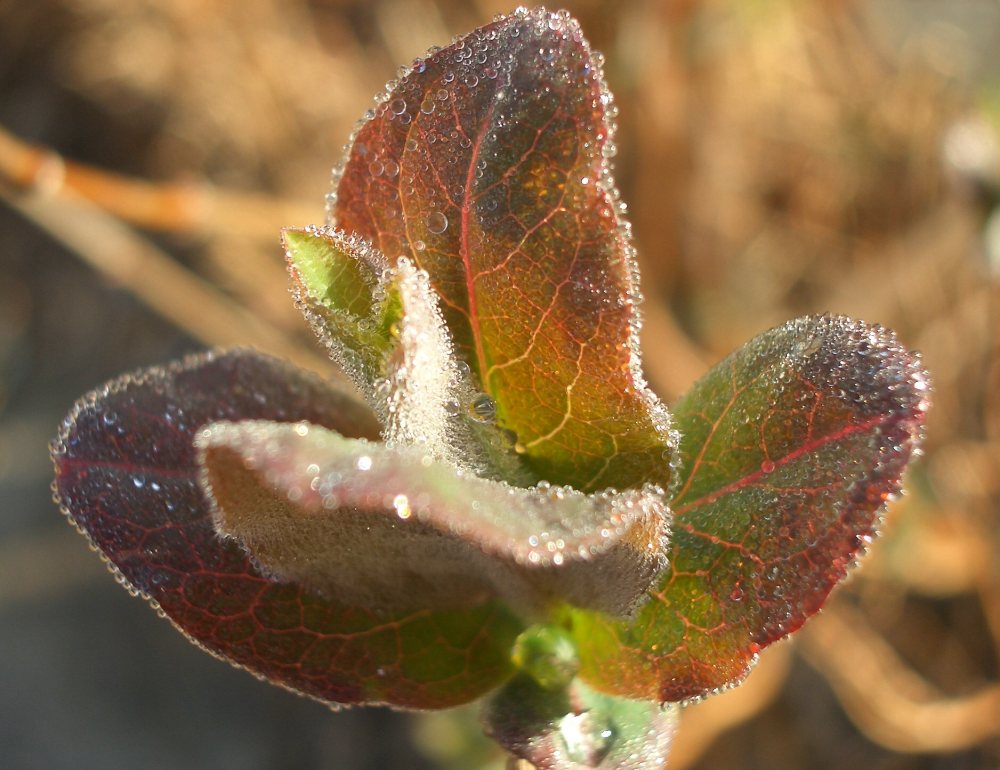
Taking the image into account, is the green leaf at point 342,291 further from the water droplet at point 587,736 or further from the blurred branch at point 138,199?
the blurred branch at point 138,199

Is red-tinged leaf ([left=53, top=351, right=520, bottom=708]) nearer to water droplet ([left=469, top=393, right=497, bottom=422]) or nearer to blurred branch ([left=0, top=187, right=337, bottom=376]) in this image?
water droplet ([left=469, top=393, right=497, bottom=422])

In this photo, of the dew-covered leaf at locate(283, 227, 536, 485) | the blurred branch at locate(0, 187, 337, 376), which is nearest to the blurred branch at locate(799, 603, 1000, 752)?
the blurred branch at locate(0, 187, 337, 376)

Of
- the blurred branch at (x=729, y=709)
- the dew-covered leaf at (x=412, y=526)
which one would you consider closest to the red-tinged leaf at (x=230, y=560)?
the dew-covered leaf at (x=412, y=526)

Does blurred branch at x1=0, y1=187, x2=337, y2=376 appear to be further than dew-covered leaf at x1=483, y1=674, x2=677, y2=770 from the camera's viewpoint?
Yes

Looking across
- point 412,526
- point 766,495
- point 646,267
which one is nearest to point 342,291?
point 412,526

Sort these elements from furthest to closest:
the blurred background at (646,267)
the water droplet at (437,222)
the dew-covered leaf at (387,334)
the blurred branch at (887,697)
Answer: the blurred background at (646,267) → the blurred branch at (887,697) → the water droplet at (437,222) → the dew-covered leaf at (387,334)

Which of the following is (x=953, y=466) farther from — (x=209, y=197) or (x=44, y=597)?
(x=44, y=597)
